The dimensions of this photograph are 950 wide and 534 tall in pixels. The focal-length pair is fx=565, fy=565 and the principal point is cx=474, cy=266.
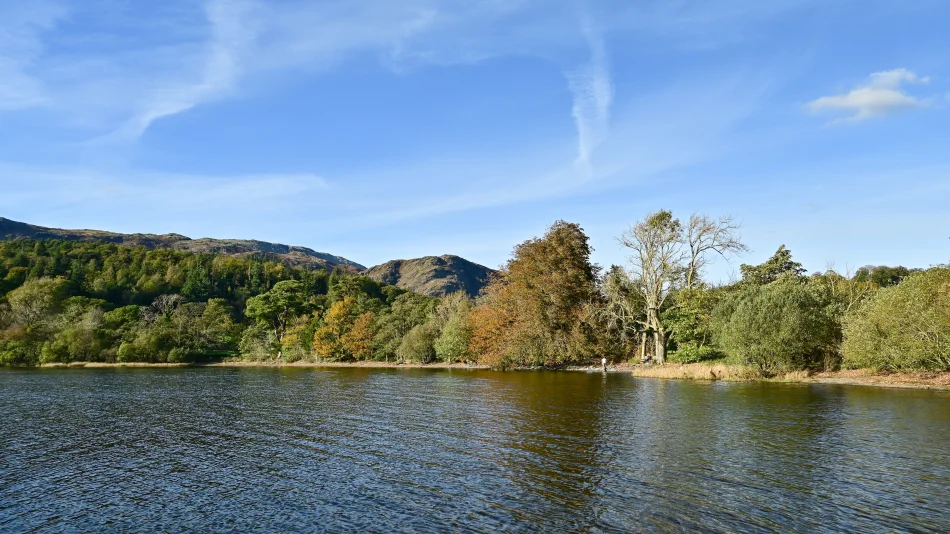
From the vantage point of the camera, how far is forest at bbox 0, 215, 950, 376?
48812mm

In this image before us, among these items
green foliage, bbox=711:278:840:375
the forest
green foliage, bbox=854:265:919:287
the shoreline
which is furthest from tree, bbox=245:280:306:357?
green foliage, bbox=854:265:919:287

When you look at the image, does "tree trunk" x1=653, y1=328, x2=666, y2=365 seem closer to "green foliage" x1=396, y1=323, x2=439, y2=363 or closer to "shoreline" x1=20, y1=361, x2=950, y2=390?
"shoreline" x1=20, y1=361, x2=950, y2=390

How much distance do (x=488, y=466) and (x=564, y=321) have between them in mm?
54808

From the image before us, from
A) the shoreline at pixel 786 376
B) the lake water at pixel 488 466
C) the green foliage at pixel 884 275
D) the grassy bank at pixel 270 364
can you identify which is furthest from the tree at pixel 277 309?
the green foliage at pixel 884 275

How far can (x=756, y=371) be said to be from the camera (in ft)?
174

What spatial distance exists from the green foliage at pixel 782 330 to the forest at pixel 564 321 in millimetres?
131

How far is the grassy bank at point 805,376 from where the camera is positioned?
4394cm

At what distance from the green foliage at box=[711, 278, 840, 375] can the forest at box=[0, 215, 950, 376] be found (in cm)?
13

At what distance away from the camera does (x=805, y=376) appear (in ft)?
168

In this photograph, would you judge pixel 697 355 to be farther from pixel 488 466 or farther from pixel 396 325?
pixel 396 325

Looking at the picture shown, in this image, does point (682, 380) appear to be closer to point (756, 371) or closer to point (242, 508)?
point (756, 371)

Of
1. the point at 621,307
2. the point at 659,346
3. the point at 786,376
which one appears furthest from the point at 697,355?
the point at 786,376

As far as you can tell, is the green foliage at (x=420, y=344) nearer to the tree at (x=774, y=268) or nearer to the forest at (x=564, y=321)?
the forest at (x=564, y=321)

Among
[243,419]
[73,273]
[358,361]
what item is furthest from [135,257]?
[243,419]
